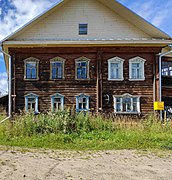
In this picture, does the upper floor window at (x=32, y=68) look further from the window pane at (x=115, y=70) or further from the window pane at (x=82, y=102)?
the window pane at (x=115, y=70)

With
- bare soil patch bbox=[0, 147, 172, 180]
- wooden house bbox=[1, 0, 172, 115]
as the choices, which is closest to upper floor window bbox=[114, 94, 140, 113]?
wooden house bbox=[1, 0, 172, 115]

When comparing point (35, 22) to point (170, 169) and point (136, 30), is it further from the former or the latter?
point (170, 169)

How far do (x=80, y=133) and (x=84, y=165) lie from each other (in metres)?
5.20

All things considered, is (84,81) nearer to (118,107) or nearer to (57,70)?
(57,70)

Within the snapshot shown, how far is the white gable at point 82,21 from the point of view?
1856 cm

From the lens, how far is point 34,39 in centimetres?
1833

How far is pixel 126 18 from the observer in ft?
61.6

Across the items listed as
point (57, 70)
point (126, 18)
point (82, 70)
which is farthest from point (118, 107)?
point (126, 18)

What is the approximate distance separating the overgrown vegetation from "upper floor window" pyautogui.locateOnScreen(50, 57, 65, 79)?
5.84 meters

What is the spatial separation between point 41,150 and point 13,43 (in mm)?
10798

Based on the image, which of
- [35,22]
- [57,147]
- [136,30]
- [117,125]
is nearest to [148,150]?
[57,147]

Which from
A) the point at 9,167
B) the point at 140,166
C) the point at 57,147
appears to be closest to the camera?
the point at 9,167

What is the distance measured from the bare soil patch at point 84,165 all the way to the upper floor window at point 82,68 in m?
9.87

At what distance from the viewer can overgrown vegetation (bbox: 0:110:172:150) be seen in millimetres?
9945
